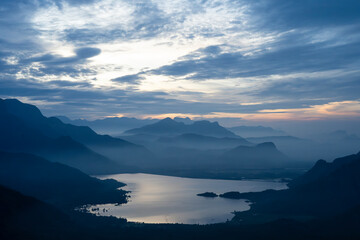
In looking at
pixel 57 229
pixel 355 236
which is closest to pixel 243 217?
pixel 355 236

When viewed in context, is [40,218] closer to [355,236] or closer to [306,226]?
[306,226]

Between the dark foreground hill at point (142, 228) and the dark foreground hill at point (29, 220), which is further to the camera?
the dark foreground hill at point (142, 228)

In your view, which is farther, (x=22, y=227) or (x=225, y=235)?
(x=225, y=235)

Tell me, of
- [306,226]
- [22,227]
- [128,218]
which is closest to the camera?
[22,227]

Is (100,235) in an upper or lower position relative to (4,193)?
lower

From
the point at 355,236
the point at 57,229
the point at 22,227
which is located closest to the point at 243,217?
the point at 355,236

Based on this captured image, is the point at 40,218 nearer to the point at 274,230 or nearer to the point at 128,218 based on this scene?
the point at 128,218

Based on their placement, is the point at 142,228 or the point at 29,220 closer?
the point at 29,220

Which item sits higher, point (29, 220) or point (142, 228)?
point (29, 220)

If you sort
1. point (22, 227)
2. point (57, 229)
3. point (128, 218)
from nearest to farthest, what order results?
point (22, 227) < point (57, 229) < point (128, 218)

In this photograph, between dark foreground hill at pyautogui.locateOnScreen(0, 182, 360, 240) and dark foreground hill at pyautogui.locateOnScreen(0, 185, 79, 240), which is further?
dark foreground hill at pyautogui.locateOnScreen(0, 182, 360, 240)
